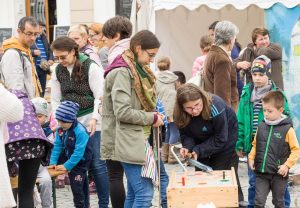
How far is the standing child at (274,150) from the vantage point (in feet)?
20.2

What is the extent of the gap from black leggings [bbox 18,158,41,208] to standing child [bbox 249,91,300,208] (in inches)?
70.7

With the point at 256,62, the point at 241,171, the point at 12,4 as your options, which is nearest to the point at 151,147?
the point at 256,62

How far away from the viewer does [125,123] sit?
5.61 meters

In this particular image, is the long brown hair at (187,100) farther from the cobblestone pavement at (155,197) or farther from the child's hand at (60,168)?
the cobblestone pavement at (155,197)

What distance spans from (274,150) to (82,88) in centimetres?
178

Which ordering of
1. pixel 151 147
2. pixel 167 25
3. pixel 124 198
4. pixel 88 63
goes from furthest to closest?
pixel 167 25 → pixel 88 63 → pixel 124 198 → pixel 151 147

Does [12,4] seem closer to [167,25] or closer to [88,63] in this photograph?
[167,25]

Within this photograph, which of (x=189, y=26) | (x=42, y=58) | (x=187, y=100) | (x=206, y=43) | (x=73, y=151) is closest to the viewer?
(x=187, y=100)

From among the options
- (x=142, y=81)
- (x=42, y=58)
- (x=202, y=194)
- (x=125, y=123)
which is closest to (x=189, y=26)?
(x=42, y=58)

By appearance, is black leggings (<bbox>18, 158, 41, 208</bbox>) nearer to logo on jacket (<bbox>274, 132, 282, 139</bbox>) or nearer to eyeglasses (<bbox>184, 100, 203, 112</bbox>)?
eyeglasses (<bbox>184, 100, 203, 112</bbox>)

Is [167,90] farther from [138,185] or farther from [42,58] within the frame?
[138,185]

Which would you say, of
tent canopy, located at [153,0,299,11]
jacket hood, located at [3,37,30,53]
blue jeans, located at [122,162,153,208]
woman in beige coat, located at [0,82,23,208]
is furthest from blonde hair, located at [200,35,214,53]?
woman in beige coat, located at [0,82,23,208]

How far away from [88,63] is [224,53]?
150cm

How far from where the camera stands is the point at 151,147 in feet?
19.4
